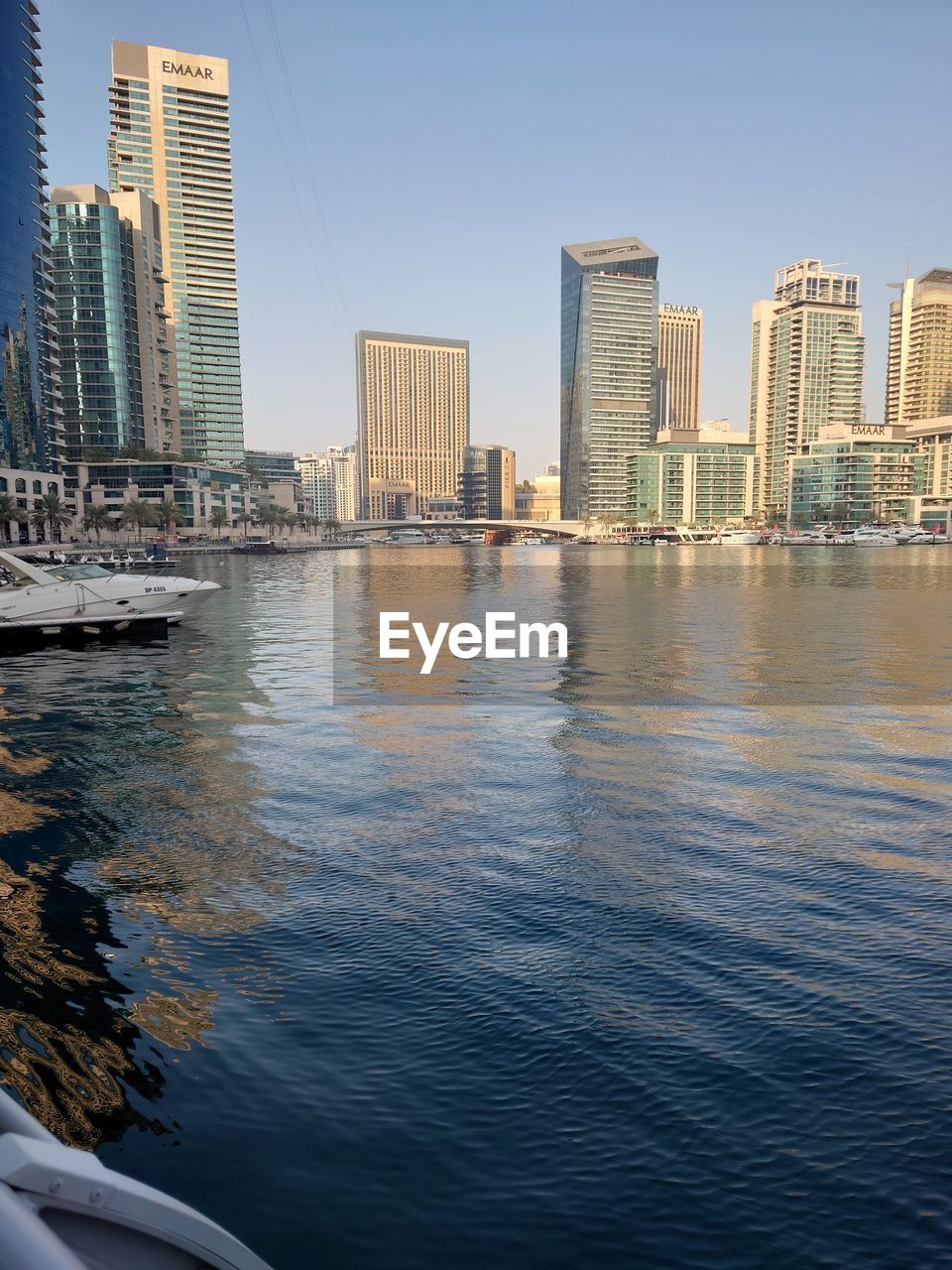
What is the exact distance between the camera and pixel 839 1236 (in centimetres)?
534

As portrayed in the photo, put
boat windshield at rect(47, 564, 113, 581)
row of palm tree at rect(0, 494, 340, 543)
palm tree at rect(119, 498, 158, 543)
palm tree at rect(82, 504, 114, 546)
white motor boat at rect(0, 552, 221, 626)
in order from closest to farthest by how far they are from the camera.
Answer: white motor boat at rect(0, 552, 221, 626) → boat windshield at rect(47, 564, 113, 581) → row of palm tree at rect(0, 494, 340, 543) → palm tree at rect(82, 504, 114, 546) → palm tree at rect(119, 498, 158, 543)

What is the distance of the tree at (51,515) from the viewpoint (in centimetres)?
13450

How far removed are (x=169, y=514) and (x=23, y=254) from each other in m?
53.8

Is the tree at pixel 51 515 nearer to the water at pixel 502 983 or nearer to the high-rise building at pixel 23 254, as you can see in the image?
the high-rise building at pixel 23 254

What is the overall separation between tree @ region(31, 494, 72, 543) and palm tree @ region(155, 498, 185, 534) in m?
22.0

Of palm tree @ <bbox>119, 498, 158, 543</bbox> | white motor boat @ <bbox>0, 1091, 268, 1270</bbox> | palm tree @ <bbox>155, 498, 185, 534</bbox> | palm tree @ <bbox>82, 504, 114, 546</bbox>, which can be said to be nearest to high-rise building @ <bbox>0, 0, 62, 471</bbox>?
palm tree @ <bbox>82, 504, 114, 546</bbox>

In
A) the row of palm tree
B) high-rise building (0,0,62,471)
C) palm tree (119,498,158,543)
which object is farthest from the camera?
palm tree (119,498,158,543)

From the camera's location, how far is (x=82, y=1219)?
3.01m

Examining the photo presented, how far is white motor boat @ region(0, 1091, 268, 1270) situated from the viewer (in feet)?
8.73

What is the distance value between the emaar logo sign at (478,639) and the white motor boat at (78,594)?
9509 millimetres

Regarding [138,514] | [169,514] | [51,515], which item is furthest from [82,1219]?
[169,514]

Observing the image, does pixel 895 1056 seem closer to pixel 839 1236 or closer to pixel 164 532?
pixel 839 1236

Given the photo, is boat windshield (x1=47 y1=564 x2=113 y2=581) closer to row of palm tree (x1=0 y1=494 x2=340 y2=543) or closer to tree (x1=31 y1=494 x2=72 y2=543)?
row of palm tree (x1=0 y1=494 x2=340 y2=543)

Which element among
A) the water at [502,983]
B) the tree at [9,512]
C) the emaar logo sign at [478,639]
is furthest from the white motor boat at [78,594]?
the tree at [9,512]
